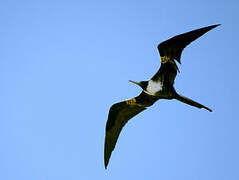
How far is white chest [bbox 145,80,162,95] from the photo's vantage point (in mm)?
9609

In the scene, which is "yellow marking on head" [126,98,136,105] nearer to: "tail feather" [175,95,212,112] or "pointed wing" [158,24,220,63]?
"tail feather" [175,95,212,112]

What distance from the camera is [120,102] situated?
1070 centimetres

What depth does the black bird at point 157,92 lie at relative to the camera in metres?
8.88

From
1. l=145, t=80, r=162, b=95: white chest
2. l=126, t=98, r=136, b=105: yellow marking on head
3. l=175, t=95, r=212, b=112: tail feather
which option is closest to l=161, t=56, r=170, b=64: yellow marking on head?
l=145, t=80, r=162, b=95: white chest

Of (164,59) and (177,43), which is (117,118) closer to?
(164,59)

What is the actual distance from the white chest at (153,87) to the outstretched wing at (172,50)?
4.8 inches

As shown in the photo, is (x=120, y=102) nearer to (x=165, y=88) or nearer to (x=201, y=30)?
(x=165, y=88)

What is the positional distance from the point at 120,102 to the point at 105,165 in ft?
5.73

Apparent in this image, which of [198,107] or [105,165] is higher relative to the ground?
[198,107]

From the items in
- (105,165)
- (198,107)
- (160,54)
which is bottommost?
(105,165)

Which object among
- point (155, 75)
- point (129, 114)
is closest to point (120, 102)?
point (129, 114)

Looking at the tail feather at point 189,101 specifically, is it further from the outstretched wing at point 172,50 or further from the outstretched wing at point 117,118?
the outstretched wing at point 117,118

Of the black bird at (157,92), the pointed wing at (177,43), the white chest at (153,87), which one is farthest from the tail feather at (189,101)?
the pointed wing at (177,43)

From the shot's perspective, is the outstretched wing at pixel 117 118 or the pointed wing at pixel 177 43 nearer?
the pointed wing at pixel 177 43
